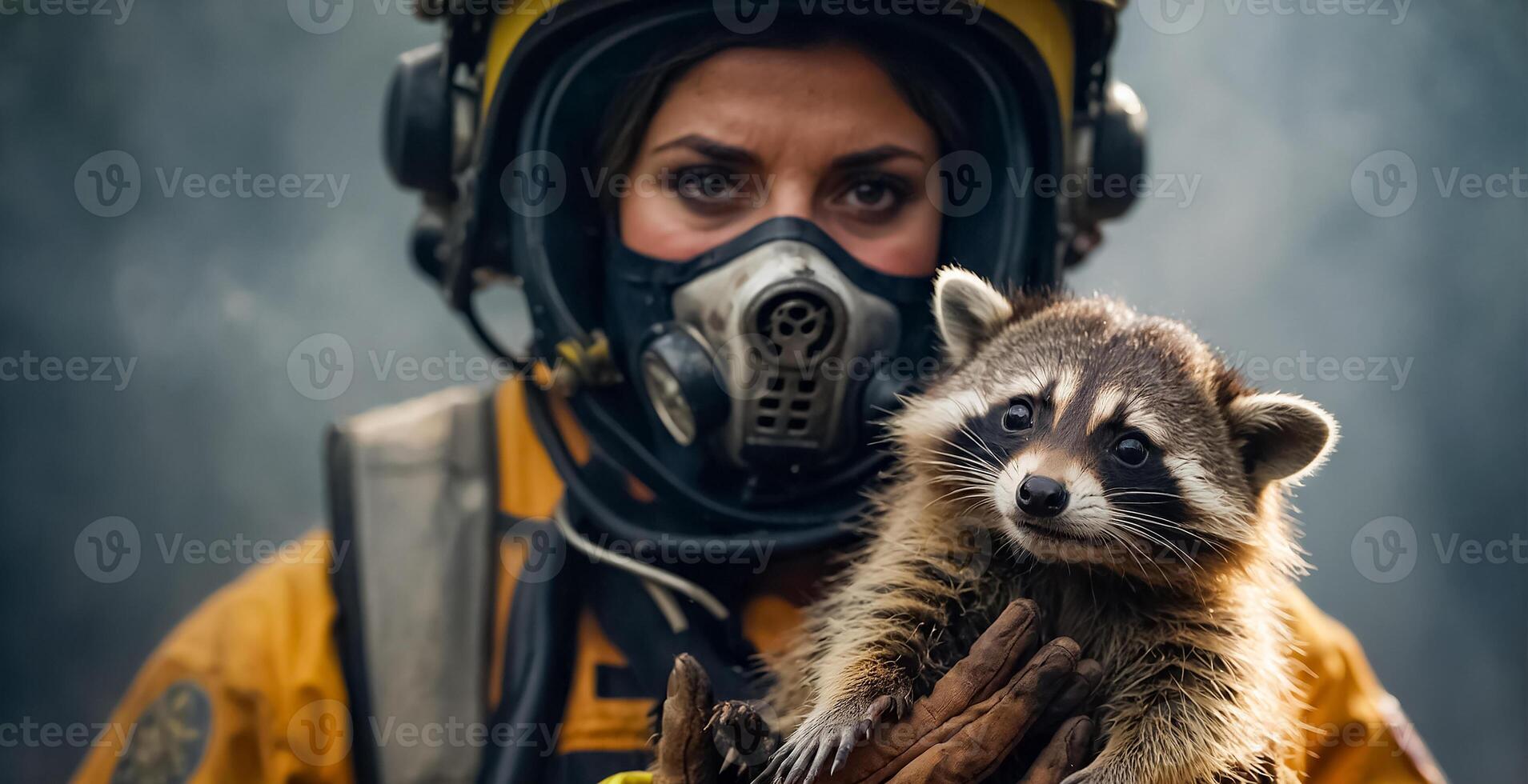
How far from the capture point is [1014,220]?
2.22 m

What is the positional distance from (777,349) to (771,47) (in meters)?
0.58

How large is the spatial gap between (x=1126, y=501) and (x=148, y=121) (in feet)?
10.1

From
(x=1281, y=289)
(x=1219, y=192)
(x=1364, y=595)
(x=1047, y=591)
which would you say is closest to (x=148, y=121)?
(x=1047, y=591)

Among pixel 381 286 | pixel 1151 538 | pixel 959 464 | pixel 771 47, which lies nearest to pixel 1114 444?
pixel 1151 538

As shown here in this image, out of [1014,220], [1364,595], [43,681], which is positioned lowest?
[43,681]

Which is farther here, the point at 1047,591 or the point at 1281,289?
the point at 1281,289

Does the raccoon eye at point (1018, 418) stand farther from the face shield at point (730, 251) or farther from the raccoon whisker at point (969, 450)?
the face shield at point (730, 251)

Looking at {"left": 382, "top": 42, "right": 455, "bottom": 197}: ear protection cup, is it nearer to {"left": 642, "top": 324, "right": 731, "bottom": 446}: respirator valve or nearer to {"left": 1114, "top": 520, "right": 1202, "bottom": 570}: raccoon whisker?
{"left": 642, "top": 324, "right": 731, "bottom": 446}: respirator valve

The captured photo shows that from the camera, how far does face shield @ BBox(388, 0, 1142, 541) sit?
206 cm

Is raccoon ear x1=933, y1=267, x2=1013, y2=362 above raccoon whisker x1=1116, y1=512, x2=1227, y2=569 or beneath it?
above

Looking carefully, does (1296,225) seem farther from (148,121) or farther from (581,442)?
(148,121)

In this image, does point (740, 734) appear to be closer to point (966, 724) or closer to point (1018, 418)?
point (966, 724)

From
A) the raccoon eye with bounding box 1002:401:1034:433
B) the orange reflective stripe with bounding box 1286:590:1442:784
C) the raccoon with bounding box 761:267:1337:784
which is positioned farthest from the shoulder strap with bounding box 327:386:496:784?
the orange reflective stripe with bounding box 1286:590:1442:784

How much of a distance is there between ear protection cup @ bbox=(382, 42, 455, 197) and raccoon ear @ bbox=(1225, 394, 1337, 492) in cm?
167
